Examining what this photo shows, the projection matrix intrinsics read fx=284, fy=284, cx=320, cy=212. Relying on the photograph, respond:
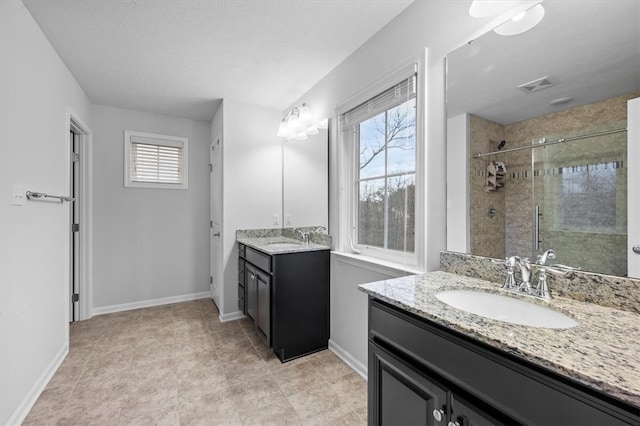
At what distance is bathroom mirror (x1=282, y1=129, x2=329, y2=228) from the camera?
258 cm

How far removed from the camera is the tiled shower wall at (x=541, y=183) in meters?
0.98

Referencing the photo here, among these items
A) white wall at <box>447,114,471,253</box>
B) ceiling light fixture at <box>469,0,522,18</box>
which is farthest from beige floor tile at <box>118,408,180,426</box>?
ceiling light fixture at <box>469,0,522,18</box>

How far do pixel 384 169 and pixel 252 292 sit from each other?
64.5 inches

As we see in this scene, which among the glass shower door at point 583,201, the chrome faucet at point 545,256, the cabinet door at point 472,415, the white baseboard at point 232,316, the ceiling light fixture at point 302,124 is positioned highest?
the ceiling light fixture at point 302,124

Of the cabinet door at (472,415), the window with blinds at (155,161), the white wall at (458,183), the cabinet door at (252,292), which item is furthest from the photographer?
the window with blinds at (155,161)

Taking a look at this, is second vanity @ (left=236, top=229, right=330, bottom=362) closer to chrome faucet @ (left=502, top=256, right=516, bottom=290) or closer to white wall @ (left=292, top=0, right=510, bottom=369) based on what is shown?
Answer: white wall @ (left=292, top=0, right=510, bottom=369)

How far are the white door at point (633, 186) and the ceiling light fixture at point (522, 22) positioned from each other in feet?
1.66

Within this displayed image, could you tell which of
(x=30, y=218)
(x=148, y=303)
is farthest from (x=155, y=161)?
(x=30, y=218)

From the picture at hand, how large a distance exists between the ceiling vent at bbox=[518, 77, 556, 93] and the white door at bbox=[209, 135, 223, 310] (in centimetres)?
283

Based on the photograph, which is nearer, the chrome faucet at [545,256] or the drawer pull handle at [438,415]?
the drawer pull handle at [438,415]

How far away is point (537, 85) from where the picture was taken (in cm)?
118

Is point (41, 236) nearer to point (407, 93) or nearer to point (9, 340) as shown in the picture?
point (9, 340)

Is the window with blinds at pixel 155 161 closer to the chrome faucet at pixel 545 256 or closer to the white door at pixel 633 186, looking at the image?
the chrome faucet at pixel 545 256

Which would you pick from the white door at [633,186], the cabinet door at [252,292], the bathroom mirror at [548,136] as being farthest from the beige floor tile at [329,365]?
the white door at [633,186]
